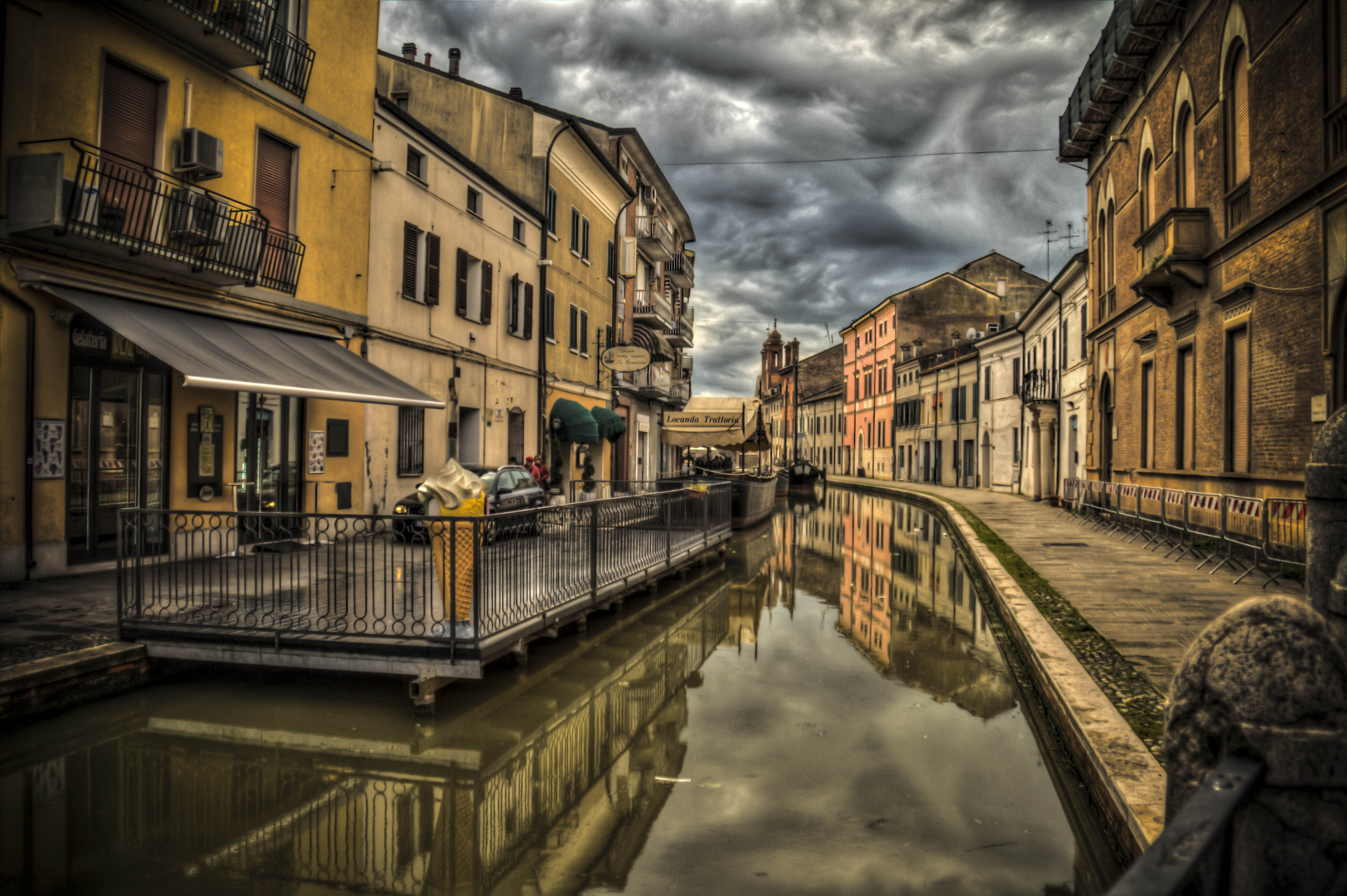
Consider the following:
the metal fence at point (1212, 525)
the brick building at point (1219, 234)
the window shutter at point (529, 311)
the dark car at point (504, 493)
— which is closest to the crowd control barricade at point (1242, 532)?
the metal fence at point (1212, 525)

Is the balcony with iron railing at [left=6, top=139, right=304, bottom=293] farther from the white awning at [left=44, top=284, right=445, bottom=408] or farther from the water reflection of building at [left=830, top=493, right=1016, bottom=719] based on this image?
the water reflection of building at [left=830, top=493, right=1016, bottom=719]

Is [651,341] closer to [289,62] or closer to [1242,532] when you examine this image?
[289,62]

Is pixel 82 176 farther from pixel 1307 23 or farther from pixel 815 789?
pixel 1307 23

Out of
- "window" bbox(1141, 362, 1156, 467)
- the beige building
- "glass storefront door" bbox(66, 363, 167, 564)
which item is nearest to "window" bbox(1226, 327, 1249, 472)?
"window" bbox(1141, 362, 1156, 467)

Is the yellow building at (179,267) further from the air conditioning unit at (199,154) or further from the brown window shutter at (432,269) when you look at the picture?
the brown window shutter at (432,269)

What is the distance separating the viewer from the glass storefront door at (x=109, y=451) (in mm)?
9906

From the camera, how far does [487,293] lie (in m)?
19.2

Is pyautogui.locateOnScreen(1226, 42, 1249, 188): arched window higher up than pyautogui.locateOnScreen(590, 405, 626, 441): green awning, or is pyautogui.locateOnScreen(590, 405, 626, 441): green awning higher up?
pyautogui.locateOnScreen(1226, 42, 1249, 188): arched window

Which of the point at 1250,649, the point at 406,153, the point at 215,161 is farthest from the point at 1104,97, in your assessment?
the point at 1250,649

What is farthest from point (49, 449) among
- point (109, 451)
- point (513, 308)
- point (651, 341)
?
point (651, 341)

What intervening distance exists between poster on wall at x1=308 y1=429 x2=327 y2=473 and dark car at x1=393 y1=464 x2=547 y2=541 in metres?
1.43

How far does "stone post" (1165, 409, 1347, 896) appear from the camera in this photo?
1.95 m

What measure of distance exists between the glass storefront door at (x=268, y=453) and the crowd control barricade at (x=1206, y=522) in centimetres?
1416

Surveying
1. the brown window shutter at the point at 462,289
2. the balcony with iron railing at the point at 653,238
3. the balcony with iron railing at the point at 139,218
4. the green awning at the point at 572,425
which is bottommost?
the green awning at the point at 572,425
